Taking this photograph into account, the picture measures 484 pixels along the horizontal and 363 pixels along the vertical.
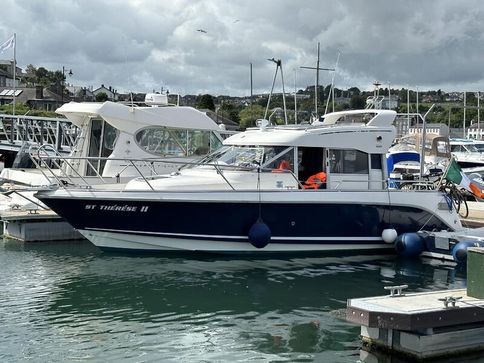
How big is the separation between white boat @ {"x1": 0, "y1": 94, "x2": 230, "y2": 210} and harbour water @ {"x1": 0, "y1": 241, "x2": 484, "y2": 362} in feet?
10.7

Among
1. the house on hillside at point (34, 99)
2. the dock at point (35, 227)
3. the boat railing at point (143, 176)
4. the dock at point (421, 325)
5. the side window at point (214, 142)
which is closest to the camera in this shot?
the dock at point (421, 325)

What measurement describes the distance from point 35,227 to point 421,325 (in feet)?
39.8

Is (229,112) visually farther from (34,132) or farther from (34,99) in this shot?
(34,132)

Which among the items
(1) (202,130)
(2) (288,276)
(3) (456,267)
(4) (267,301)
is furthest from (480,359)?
(1) (202,130)

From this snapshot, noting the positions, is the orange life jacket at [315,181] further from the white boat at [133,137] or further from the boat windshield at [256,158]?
the white boat at [133,137]

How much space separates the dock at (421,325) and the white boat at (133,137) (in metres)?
11.2

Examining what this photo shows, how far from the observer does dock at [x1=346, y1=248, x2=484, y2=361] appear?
8.32 meters

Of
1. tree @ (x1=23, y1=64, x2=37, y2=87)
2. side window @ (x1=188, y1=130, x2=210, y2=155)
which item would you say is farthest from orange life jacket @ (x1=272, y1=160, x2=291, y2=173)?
tree @ (x1=23, y1=64, x2=37, y2=87)

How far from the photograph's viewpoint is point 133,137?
19.5 meters

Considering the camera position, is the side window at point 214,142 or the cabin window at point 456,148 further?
the cabin window at point 456,148

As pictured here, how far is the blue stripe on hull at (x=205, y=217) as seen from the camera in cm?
1474

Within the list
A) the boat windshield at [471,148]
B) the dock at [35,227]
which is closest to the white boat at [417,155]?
the boat windshield at [471,148]

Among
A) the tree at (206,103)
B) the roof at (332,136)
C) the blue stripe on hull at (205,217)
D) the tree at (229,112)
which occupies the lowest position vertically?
the blue stripe on hull at (205,217)

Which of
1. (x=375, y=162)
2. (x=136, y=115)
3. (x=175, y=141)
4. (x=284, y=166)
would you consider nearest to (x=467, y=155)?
(x=175, y=141)
